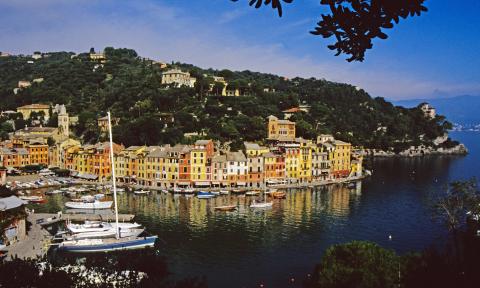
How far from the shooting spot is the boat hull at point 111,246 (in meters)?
22.8

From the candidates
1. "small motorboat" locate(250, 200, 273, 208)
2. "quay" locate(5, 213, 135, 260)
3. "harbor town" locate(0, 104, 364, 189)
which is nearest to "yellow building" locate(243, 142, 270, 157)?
"harbor town" locate(0, 104, 364, 189)

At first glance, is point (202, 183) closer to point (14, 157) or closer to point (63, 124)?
point (14, 157)

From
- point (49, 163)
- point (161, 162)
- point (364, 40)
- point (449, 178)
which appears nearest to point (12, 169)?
point (49, 163)

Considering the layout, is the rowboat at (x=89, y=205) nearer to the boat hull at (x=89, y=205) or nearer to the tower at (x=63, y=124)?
the boat hull at (x=89, y=205)

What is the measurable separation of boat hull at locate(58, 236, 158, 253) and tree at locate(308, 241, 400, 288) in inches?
410

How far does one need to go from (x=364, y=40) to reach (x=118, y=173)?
4335 cm

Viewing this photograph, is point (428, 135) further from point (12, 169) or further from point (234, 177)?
point (12, 169)

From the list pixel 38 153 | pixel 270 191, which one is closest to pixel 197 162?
pixel 270 191

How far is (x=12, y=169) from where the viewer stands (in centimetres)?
4681

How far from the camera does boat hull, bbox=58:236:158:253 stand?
22.8 metres

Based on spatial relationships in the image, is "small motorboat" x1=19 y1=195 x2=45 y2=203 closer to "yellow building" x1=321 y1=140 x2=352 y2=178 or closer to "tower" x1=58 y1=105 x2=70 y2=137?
"tower" x1=58 y1=105 x2=70 y2=137

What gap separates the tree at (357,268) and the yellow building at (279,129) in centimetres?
3717

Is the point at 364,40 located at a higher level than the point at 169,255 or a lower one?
→ higher

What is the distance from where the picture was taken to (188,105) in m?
60.0
